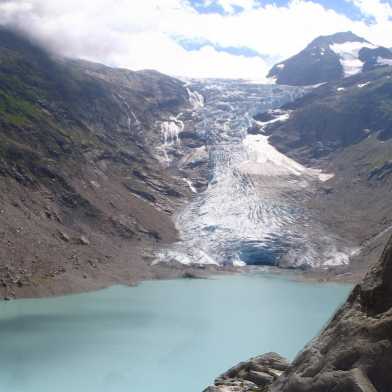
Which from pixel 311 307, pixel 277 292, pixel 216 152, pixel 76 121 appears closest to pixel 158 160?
pixel 216 152

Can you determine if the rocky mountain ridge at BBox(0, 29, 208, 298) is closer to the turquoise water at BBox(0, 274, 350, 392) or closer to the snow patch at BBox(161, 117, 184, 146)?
the snow patch at BBox(161, 117, 184, 146)

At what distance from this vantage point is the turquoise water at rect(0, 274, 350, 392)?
3088 centimetres

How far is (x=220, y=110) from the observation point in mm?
162750

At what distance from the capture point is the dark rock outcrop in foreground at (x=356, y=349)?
7.23 meters

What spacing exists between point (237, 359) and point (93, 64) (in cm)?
15257

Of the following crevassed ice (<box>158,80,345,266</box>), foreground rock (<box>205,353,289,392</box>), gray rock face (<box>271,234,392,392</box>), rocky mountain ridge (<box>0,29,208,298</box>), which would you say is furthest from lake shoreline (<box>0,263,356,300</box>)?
gray rock face (<box>271,234,392,392</box>)

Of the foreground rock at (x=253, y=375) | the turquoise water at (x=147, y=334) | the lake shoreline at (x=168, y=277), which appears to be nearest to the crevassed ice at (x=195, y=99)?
the lake shoreline at (x=168, y=277)

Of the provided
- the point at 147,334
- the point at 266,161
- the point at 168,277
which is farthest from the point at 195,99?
the point at 147,334

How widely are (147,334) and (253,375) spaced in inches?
1127

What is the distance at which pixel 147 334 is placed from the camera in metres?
43.0

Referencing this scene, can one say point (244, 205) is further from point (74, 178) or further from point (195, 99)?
point (195, 99)

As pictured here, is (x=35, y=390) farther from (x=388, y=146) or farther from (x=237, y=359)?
(x=388, y=146)

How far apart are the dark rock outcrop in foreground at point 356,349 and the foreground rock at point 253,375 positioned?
196 inches

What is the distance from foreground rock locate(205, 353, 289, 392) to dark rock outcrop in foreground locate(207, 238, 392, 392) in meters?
4.97
